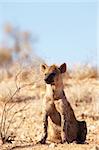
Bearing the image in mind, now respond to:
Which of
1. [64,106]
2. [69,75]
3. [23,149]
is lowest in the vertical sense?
[23,149]

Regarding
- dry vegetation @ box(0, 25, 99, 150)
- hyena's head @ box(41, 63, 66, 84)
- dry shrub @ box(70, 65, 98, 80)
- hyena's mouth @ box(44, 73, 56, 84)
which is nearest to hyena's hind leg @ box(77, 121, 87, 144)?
dry vegetation @ box(0, 25, 99, 150)

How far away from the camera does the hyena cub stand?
8.88 m

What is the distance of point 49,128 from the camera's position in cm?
927

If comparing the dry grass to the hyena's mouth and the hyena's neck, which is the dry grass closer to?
the hyena's neck

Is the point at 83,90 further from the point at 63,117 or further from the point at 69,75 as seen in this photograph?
the point at 63,117

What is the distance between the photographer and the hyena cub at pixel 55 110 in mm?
8875

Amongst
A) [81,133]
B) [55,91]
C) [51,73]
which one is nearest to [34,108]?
[81,133]

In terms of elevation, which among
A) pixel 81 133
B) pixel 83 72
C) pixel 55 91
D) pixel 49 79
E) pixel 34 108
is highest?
pixel 83 72

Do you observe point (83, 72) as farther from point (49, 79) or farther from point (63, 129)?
point (49, 79)

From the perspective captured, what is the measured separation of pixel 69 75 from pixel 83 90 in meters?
4.45

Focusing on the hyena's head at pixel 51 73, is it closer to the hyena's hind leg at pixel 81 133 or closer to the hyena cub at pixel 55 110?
the hyena cub at pixel 55 110

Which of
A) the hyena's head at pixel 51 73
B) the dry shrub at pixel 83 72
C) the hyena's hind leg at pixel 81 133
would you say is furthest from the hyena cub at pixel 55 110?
the dry shrub at pixel 83 72

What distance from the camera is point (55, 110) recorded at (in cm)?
894

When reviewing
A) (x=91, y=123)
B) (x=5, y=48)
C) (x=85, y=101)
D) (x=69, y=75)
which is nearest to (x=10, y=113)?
(x=91, y=123)
